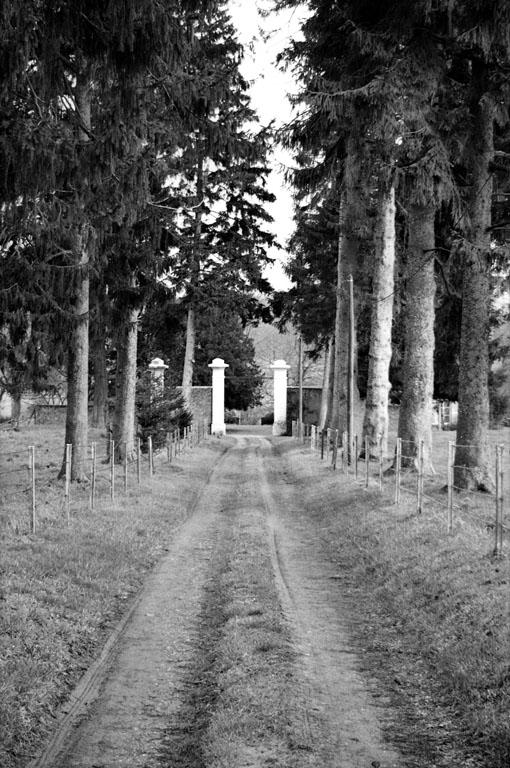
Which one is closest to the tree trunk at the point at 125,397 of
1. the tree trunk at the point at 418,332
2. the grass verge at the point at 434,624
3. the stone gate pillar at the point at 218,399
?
the tree trunk at the point at 418,332

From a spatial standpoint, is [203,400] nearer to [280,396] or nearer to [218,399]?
[218,399]

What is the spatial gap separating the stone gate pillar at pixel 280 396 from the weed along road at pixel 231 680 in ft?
117

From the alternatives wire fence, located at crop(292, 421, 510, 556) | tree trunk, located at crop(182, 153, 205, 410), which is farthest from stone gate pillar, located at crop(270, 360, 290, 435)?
wire fence, located at crop(292, 421, 510, 556)

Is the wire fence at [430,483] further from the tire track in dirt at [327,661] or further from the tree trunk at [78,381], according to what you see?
the tree trunk at [78,381]

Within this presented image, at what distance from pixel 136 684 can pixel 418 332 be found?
1297cm

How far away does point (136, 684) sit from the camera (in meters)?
6.41

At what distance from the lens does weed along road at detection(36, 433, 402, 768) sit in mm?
5156

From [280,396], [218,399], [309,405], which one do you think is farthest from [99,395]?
[309,405]

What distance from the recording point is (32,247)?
17.6 meters

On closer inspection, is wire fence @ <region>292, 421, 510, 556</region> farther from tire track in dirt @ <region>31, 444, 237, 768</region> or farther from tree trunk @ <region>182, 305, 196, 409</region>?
tree trunk @ <region>182, 305, 196, 409</region>

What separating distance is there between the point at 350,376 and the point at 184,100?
1445 cm

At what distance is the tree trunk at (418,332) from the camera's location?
58.4 feet

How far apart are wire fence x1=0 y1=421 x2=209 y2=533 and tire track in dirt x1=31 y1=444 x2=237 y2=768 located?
3.19 m

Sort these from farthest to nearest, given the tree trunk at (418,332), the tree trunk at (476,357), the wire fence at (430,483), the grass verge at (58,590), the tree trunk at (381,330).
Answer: the tree trunk at (381,330) → the tree trunk at (418,332) → the tree trunk at (476,357) → the wire fence at (430,483) → the grass verge at (58,590)
